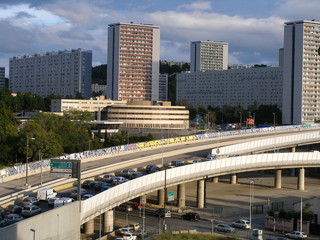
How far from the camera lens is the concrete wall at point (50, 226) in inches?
1345

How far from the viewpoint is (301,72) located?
184 m

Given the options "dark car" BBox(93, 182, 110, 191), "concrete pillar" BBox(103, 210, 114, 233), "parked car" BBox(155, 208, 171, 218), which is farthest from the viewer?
"parked car" BBox(155, 208, 171, 218)

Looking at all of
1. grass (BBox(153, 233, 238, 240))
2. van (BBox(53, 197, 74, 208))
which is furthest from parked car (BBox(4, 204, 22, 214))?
Answer: grass (BBox(153, 233, 238, 240))

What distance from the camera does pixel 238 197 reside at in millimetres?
74688

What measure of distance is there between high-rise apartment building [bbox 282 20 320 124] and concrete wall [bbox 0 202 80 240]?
15144 cm

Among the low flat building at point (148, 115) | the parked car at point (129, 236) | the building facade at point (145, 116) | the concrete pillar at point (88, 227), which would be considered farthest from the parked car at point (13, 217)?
the building facade at point (145, 116)

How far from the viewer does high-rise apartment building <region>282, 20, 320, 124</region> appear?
184 metres

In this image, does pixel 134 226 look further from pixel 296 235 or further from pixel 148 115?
pixel 148 115

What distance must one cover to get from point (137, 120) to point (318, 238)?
11053 cm

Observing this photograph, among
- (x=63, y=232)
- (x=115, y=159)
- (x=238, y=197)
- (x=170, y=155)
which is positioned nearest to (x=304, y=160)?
(x=238, y=197)

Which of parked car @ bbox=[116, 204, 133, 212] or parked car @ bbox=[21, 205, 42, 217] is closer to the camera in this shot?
parked car @ bbox=[21, 205, 42, 217]

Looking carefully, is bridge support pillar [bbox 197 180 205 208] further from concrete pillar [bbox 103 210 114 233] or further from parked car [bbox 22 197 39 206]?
parked car [bbox 22 197 39 206]

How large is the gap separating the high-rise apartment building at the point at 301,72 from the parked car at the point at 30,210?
152 metres

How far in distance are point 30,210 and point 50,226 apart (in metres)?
4.13
